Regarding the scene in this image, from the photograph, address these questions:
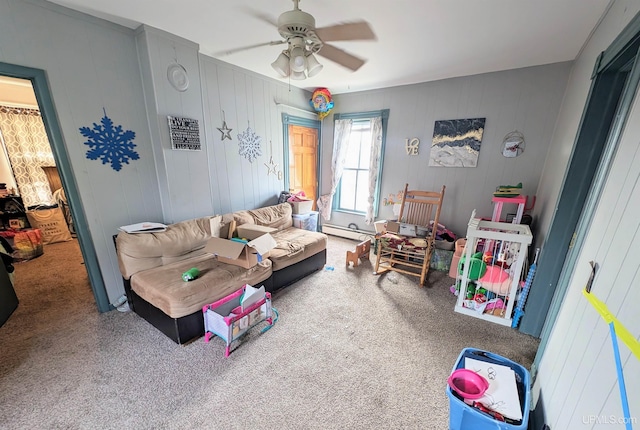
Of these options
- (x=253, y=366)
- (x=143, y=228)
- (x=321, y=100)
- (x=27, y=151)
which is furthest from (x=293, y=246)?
(x=27, y=151)

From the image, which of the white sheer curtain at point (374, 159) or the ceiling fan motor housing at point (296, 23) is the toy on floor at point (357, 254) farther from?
the ceiling fan motor housing at point (296, 23)

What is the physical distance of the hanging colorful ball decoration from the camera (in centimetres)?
374

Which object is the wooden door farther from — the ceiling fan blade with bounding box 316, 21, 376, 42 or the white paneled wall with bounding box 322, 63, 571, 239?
the ceiling fan blade with bounding box 316, 21, 376, 42

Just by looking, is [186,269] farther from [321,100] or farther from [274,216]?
[321,100]

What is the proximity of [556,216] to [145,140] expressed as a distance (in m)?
3.53

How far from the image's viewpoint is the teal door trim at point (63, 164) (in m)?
1.73

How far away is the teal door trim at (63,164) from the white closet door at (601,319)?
3242mm

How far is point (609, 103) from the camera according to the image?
149 centimetres

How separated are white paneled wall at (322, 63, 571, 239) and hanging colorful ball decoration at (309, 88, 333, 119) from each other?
33 cm

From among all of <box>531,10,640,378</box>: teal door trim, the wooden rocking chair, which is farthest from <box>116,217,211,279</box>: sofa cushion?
<box>531,10,640,378</box>: teal door trim

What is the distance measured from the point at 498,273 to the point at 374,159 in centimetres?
232

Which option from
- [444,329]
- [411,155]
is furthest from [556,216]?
[411,155]

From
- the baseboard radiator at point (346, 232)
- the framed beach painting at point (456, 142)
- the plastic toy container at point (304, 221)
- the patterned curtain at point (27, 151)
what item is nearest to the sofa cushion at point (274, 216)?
the plastic toy container at point (304, 221)

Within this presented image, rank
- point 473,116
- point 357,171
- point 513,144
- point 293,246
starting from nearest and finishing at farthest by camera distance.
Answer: point 293,246, point 513,144, point 473,116, point 357,171
